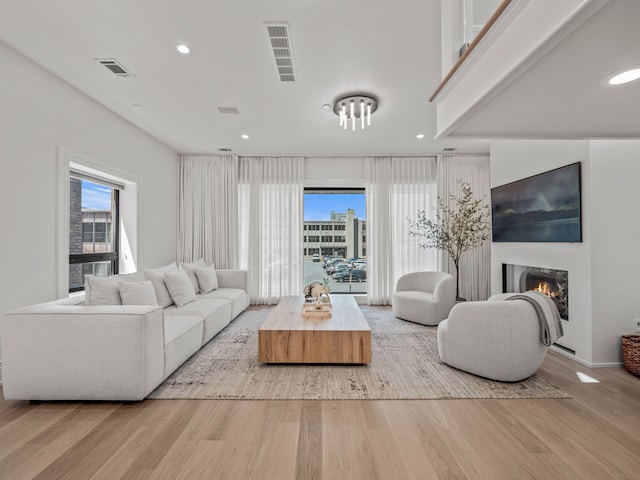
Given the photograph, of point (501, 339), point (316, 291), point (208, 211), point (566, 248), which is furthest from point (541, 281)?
point (208, 211)

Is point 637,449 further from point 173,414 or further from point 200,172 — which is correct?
point 200,172

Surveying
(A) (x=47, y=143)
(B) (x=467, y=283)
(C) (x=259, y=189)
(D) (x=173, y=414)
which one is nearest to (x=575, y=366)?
(B) (x=467, y=283)

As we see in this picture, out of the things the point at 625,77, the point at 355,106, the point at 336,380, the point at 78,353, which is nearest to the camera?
the point at 625,77

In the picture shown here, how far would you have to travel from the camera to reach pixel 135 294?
9.46 ft

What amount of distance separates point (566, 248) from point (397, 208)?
2.81 metres

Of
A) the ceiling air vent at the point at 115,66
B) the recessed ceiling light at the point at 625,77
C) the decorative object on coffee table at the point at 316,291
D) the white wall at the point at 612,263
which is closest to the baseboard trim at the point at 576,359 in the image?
the white wall at the point at 612,263

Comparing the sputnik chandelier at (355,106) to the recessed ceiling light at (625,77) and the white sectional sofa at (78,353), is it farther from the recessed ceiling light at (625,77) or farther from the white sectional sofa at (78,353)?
the white sectional sofa at (78,353)

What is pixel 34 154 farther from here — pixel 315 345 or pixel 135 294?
pixel 315 345

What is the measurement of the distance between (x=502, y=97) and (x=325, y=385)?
230cm

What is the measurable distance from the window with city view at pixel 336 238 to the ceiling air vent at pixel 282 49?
313cm

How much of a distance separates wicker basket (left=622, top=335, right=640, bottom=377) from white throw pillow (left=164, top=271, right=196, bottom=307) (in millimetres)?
4418

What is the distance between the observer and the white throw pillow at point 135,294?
9.31 feet

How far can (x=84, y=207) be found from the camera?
152 inches

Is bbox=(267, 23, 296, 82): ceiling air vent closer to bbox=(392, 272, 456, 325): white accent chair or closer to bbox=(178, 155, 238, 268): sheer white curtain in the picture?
bbox=(178, 155, 238, 268): sheer white curtain
